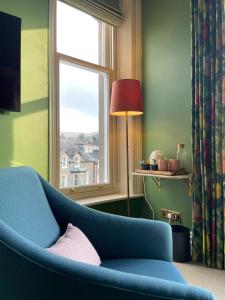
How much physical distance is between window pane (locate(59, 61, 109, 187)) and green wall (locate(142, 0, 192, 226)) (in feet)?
1.38

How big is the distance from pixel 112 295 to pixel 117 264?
554 mm

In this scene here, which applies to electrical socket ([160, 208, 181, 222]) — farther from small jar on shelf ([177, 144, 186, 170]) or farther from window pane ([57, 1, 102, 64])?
window pane ([57, 1, 102, 64])

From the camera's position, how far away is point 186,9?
271 cm

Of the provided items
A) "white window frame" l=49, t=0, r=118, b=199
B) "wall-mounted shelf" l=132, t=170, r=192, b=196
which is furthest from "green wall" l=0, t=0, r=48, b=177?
"wall-mounted shelf" l=132, t=170, r=192, b=196

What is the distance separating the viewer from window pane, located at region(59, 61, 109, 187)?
257 cm

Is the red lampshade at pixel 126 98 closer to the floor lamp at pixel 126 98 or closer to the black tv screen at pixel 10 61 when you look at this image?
the floor lamp at pixel 126 98

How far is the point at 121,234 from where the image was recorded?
4.97 feet

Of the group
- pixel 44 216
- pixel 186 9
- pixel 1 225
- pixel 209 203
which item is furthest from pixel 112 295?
pixel 186 9

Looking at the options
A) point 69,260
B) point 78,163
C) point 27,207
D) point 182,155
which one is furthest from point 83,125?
point 69,260

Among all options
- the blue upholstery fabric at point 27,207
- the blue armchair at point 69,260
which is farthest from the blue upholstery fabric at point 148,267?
the blue upholstery fabric at point 27,207

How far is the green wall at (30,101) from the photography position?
206 centimetres

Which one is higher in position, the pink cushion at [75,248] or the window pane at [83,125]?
the window pane at [83,125]

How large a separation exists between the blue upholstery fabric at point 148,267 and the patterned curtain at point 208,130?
1.06 metres

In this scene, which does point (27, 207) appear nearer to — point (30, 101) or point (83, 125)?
point (30, 101)
